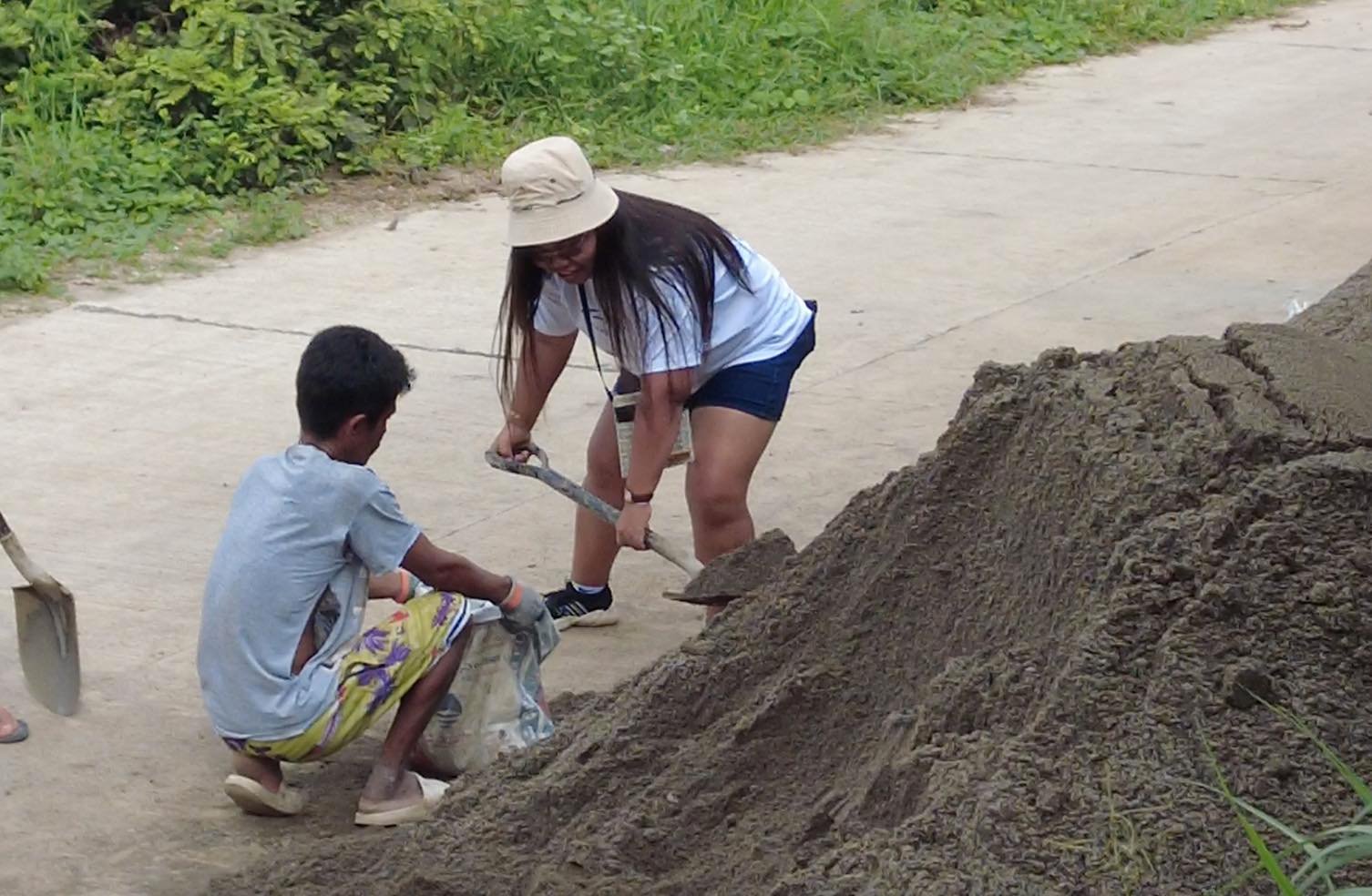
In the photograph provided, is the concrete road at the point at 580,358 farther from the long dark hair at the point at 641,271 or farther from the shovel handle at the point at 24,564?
the long dark hair at the point at 641,271

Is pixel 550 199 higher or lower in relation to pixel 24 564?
higher

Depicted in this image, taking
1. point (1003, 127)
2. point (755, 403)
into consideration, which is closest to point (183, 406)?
point (755, 403)

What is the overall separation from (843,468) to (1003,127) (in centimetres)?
→ 559

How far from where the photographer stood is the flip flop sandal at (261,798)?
3809 millimetres

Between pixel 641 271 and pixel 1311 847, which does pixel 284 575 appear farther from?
pixel 1311 847

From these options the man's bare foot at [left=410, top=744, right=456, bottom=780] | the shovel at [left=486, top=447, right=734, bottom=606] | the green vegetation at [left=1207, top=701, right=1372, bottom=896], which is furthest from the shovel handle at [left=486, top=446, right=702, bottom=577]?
the green vegetation at [left=1207, top=701, right=1372, bottom=896]

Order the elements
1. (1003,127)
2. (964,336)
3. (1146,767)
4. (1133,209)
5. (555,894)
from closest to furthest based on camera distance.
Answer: (1146,767), (555,894), (964,336), (1133,209), (1003,127)

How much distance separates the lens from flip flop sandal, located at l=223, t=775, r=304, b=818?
150 inches

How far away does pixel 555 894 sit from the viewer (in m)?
3.18

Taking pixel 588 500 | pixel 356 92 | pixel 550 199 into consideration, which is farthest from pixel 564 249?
pixel 356 92

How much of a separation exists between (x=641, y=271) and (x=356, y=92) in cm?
570

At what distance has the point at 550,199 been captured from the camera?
4.15 metres

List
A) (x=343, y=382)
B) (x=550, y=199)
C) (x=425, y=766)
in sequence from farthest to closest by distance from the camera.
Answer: (x=550, y=199), (x=425, y=766), (x=343, y=382)

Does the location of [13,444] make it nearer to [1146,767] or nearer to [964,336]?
[964,336]
